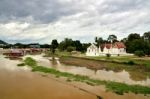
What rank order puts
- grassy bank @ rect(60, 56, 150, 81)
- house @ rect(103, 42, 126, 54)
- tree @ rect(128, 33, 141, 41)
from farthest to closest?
tree @ rect(128, 33, 141, 41) → house @ rect(103, 42, 126, 54) → grassy bank @ rect(60, 56, 150, 81)

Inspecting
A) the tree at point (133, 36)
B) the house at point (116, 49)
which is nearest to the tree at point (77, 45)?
the tree at point (133, 36)

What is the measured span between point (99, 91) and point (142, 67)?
25033 millimetres

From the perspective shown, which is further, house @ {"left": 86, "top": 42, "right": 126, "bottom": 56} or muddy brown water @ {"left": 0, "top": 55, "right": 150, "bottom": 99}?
house @ {"left": 86, "top": 42, "right": 126, "bottom": 56}

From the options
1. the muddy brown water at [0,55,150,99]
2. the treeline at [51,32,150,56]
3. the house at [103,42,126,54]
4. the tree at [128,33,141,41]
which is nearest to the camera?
the muddy brown water at [0,55,150,99]

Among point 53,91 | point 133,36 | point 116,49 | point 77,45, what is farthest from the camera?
point 77,45

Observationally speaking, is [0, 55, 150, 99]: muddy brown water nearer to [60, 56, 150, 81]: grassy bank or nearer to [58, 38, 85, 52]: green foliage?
[60, 56, 150, 81]: grassy bank

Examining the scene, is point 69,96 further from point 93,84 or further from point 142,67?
point 142,67

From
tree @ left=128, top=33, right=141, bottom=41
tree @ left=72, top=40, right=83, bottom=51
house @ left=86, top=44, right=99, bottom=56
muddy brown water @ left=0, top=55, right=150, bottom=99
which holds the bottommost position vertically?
muddy brown water @ left=0, top=55, right=150, bottom=99

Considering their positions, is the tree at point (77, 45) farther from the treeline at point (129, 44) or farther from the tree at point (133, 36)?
the tree at point (133, 36)

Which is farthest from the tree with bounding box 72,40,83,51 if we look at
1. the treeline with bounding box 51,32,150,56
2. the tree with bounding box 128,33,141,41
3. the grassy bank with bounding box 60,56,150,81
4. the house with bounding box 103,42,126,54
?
the grassy bank with bounding box 60,56,150,81

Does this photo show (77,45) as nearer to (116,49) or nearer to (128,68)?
(116,49)

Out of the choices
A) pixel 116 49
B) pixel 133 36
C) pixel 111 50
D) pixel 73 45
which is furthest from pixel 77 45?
pixel 116 49

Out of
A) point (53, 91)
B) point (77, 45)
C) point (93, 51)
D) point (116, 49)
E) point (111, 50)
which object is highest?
point (77, 45)

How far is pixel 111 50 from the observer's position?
86.4 m
